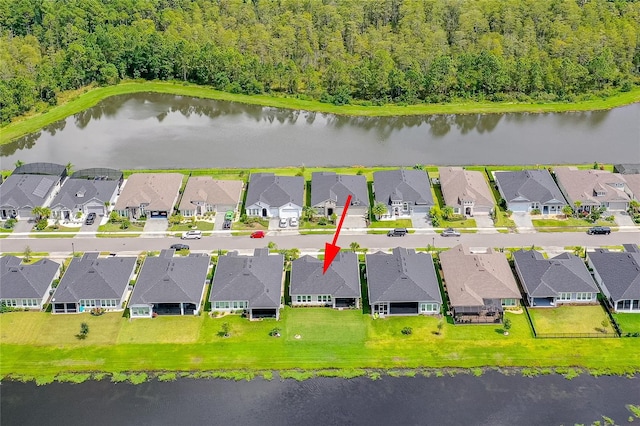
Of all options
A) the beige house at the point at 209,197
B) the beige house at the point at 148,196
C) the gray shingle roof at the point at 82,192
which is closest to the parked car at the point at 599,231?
the beige house at the point at 209,197

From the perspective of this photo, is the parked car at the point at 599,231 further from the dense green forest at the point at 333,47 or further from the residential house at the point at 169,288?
the dense green forest at the point at 333,47

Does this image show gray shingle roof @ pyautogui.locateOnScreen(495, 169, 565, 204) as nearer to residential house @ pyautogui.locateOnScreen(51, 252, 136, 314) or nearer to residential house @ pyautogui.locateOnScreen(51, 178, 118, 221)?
residential house @ pyautogui.locateOnScreen(51, 252, 136, 314)

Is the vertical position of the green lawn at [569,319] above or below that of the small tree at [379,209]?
below

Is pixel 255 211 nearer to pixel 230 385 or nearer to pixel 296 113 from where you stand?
pixel 230 385

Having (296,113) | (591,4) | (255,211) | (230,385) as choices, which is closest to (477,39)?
(591,4)

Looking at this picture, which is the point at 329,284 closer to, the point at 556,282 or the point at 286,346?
the point at 286,346

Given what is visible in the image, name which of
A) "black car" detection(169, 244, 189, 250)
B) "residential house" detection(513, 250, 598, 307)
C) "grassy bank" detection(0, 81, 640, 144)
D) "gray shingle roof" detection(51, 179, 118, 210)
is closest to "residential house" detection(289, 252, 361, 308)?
"black car" detection(169, 244, 189, 250)
